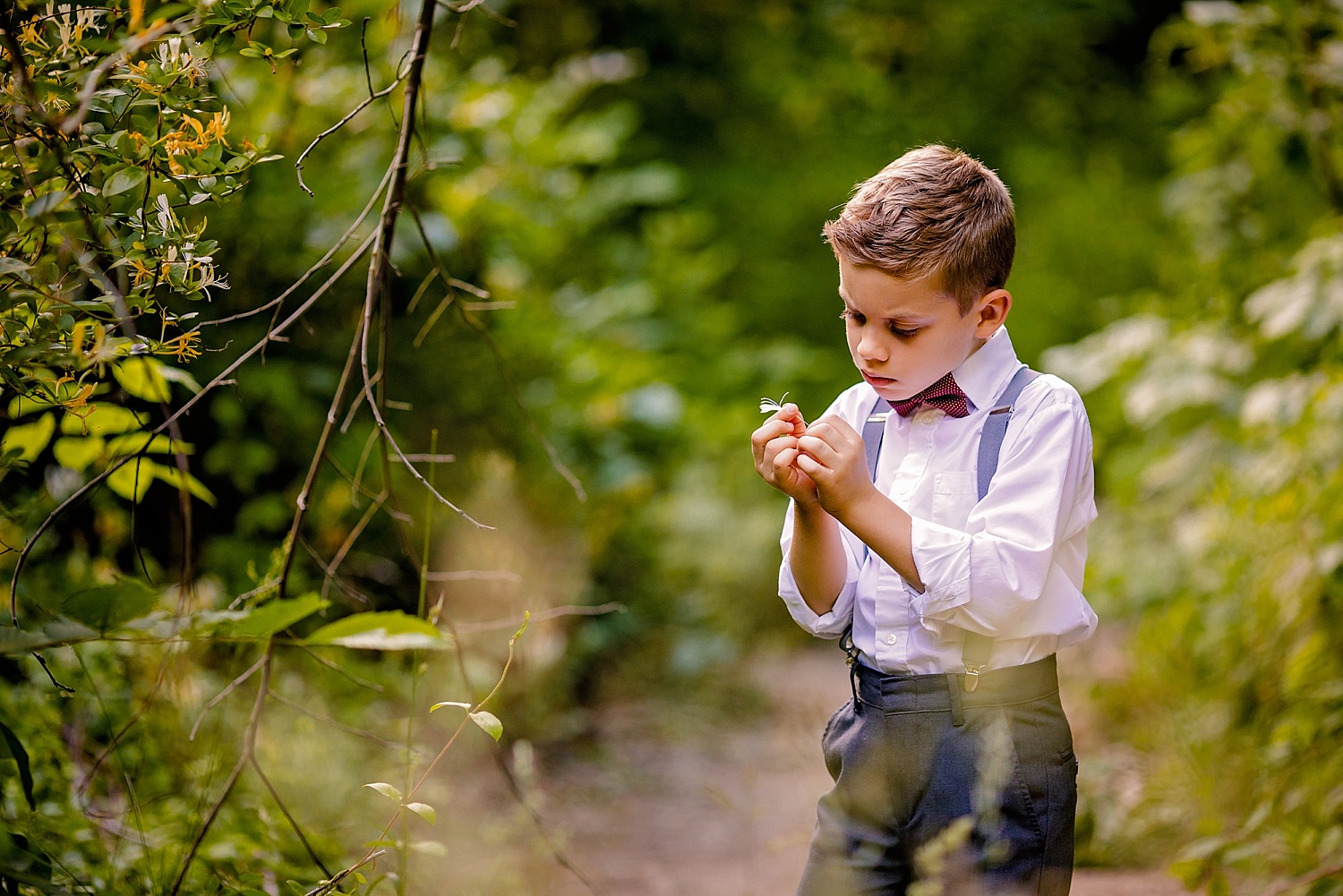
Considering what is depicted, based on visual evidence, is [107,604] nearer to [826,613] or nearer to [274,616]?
[274,616]

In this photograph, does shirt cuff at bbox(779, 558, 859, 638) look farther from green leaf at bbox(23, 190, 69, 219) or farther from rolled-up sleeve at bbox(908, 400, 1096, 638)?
green leaf at bbox(23, 190, 69, 219)

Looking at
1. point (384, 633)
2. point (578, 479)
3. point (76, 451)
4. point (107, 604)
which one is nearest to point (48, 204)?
point (107, 604)

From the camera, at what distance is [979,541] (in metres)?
1.29

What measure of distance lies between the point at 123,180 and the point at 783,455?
0.92 meters

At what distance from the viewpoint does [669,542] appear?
4.83m

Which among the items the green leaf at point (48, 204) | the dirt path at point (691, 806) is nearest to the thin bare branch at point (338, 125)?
the green leaf at point (48, 204)

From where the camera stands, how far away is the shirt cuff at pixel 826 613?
4.85 feet

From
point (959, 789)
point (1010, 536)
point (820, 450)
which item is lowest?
point (959, 789)

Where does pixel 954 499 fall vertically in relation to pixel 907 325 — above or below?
below

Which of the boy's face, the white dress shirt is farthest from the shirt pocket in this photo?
the boy's face

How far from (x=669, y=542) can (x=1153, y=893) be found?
259 centimetres

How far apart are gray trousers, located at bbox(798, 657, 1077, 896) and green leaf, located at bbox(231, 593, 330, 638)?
74 cm

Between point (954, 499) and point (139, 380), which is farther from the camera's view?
point (139, 380)

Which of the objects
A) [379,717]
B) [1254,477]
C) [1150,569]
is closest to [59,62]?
[379,717]
